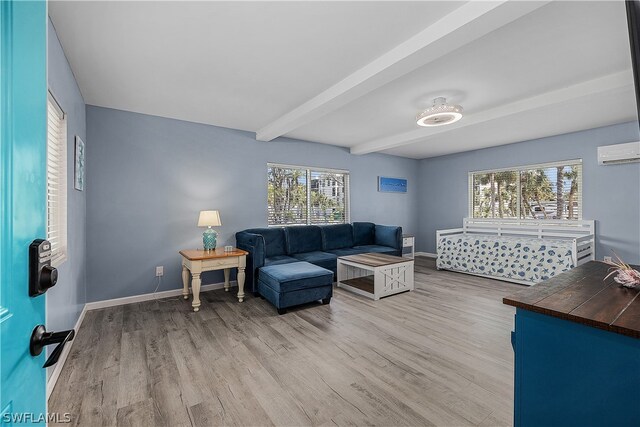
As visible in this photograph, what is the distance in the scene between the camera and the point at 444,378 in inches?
77.0

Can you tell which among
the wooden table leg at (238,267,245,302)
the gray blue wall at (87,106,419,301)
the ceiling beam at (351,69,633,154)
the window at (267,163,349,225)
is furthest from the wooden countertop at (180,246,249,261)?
the ceiling beam at (351,69,633,154)

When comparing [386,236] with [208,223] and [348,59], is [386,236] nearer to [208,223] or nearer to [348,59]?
[208,223]

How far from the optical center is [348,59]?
2424mm

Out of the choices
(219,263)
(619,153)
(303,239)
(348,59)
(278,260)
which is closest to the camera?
(348,59)

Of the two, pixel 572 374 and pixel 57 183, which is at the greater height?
pixel 57 183

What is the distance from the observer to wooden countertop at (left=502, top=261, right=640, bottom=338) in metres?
1.00

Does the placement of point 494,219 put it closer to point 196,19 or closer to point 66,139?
point 196,19

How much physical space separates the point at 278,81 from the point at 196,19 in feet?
3.22

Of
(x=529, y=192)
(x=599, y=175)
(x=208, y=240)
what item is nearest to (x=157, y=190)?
(x=208, y=240)

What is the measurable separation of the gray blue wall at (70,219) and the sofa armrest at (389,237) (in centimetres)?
443

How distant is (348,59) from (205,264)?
2627 mm

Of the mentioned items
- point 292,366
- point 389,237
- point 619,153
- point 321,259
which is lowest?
point 292,366

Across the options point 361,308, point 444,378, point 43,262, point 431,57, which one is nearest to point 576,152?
point 431,57

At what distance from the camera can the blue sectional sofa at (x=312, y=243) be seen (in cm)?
371
